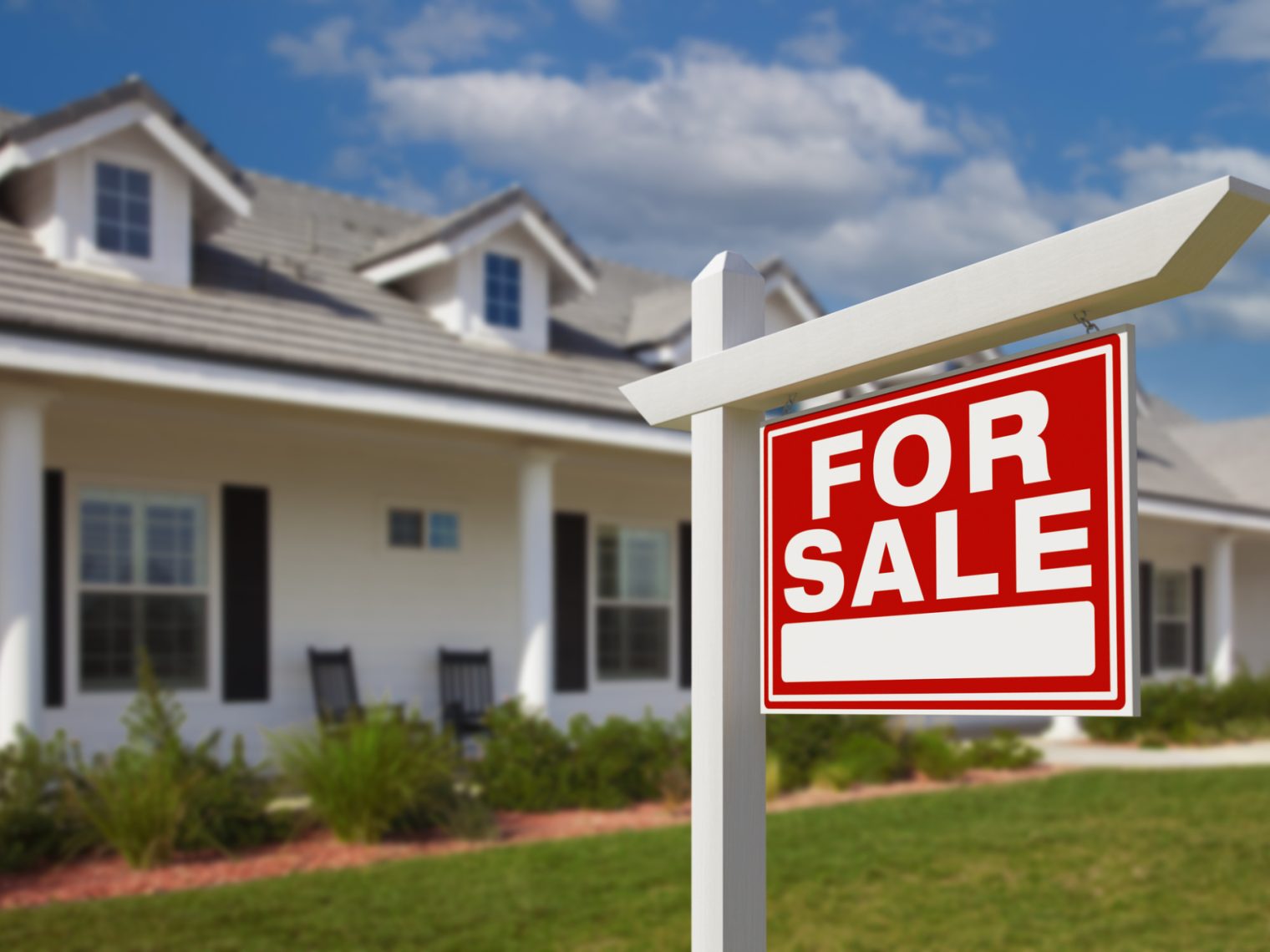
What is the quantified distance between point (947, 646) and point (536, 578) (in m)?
9.68

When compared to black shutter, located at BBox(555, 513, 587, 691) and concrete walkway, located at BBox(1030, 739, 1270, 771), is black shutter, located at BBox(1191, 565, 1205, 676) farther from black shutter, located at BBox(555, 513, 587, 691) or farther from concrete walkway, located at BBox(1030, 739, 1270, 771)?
black shutter, located at BBox(555, 513, 587, 691)

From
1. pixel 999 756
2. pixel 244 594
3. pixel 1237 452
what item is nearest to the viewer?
pixel 244 594

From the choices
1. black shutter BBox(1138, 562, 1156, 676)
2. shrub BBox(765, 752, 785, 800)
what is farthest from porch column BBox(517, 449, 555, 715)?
black shutter BBox(1138, 562, 1156, 676)

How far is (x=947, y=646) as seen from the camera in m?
1.80

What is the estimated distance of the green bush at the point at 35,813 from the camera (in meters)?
7.31

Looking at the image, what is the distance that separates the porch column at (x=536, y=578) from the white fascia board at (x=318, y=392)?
1.31 ft

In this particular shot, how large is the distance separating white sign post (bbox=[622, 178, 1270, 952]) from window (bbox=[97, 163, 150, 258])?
337 inches

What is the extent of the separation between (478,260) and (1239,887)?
27.9 ft

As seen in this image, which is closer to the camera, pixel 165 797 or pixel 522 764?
pixel 165 797

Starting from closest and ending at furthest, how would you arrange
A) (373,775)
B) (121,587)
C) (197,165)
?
1. (373,775)
2. (197,165)
3. (121,587)

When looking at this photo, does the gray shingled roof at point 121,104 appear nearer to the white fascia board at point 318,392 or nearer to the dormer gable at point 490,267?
the white fascia board at point 318,392

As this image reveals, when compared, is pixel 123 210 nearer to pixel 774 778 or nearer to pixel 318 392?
pixel 318 392

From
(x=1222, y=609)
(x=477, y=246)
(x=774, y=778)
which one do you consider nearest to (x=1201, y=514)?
(x=1222, y=609)

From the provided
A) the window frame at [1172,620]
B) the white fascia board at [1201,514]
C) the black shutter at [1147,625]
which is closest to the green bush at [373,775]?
the white fascia board at [1201,514]
